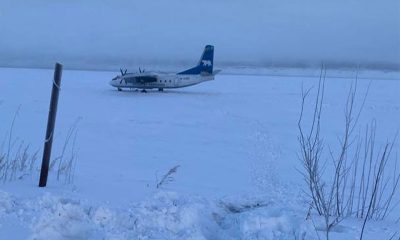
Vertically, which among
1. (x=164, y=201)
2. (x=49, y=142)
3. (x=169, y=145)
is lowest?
(x=169, y=145)

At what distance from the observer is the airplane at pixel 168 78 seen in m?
34.2

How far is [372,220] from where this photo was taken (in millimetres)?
4426

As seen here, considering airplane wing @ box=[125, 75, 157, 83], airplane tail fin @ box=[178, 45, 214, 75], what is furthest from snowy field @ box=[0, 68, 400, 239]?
airplane tail fin @ box=[178, 45, 214, 75]

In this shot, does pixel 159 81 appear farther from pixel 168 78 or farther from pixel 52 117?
pixel 52 117

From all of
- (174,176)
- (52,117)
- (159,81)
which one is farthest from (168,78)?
(52,117)

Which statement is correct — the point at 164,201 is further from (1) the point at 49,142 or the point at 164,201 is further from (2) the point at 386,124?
(2) the point at 386,124

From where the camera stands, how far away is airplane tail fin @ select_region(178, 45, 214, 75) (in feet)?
125

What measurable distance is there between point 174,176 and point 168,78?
28045mm

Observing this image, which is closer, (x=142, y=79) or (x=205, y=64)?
(x=142, y=79)

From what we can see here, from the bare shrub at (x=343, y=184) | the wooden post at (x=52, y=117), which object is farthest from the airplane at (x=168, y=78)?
the wooden post at (x=52, y=117)

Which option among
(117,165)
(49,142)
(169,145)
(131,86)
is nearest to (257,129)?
(169,145)

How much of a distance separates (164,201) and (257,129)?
38.8 ft

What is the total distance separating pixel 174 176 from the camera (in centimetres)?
818

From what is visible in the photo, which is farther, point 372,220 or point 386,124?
point 386,124
